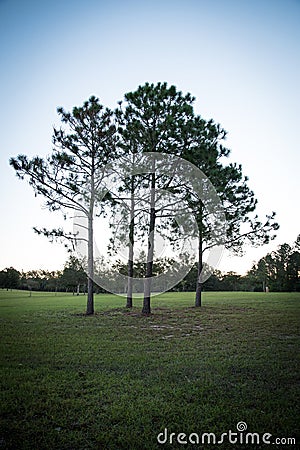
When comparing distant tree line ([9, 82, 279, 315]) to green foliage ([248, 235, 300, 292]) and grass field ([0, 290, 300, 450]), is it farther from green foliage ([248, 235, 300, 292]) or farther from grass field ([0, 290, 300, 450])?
green foliage ([248, 235, 300, 292])

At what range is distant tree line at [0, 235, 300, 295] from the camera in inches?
2131

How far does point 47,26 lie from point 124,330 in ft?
43.2

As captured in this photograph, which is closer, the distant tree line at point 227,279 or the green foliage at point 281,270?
the green foliage at point 281,270

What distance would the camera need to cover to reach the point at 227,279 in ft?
229

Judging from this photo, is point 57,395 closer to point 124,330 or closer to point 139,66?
point 124,330

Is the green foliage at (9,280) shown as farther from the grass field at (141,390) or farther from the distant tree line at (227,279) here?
the grass field at (141,390)

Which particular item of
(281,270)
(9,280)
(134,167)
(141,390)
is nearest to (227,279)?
(281,270)

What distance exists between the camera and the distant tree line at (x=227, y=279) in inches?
2131

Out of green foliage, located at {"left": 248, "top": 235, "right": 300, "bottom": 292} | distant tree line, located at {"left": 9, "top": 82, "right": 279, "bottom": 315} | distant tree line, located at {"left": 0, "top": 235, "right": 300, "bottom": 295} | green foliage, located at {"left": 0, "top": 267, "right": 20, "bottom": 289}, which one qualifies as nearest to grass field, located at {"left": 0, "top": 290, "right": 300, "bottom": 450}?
distant tree line, located at {"left": 9, "top": 82, "right": 279, "bottom": 315}

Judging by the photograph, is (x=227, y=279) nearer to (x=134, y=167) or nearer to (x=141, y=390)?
(x=134, y=167)

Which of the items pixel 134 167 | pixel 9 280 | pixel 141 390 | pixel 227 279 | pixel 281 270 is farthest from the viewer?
pixel 227 279

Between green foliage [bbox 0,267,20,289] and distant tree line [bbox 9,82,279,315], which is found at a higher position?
distant tree line [bbox 9,82,279,315]

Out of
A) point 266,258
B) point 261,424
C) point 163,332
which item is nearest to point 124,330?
point 163,332

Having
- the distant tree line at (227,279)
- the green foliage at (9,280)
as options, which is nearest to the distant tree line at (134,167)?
the distant tree line at (227,279)
